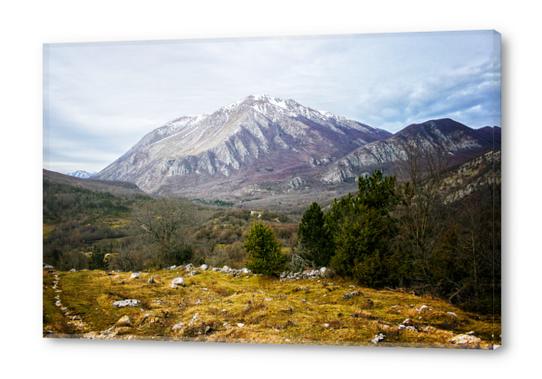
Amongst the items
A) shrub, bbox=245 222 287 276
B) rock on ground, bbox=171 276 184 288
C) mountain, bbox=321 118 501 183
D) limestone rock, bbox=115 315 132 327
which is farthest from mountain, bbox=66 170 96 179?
mountain, bbox=321 118 501 183

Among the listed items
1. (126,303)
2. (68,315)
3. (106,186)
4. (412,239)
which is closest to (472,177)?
(412,239)

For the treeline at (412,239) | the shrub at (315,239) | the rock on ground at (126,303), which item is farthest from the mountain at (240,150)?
the rock on ground at (126,303)

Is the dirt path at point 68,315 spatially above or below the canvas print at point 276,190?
below

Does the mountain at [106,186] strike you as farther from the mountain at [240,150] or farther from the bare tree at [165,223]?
the bare tree at [165,223]

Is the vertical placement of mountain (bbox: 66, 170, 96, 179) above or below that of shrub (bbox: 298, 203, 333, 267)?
above

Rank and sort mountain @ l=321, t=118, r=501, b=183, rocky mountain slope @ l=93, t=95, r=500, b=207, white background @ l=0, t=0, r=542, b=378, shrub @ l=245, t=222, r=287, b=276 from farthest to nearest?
shrub @ l=245, t=222, r=287, b=276 → rocky mountain slope @ l=93, t=95, r=500, b=207 → mountain @ l=321, t=118, r=501, b=183 → white background @ l=0, t=0, r=542, b=378

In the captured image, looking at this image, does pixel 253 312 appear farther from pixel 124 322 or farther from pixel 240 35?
pixel 240 35

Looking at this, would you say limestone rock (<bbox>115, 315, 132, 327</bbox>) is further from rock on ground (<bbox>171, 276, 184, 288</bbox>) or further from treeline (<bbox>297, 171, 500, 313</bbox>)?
treeline (<bbox>297, 171, 500, 313</bbox>)
